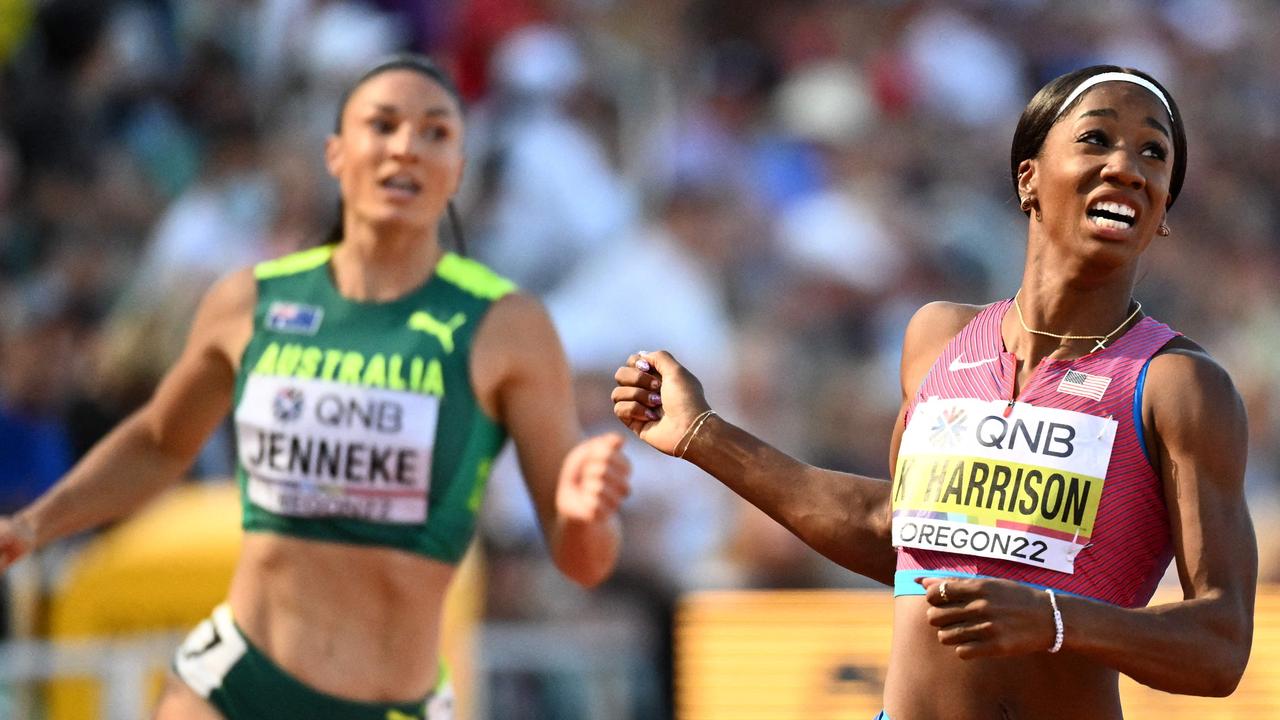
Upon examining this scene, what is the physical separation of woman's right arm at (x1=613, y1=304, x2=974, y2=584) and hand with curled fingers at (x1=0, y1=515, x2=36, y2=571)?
219cm

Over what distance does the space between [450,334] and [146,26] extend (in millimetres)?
7046

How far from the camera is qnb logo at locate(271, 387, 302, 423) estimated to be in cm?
520

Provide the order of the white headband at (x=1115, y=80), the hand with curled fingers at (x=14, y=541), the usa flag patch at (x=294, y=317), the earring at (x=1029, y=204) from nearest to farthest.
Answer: the white headband at (x=1115, y=80) < the earring at (x=1029, y=204) < the hand with curled fingers at (x=14, y=541) < the usa flag patch at (x=294, y=317)

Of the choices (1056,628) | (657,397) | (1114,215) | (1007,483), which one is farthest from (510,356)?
(1056,628)

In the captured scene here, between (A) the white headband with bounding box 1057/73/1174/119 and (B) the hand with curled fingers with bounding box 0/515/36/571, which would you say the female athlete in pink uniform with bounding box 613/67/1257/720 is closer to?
(A) the white headband with bounding box 1057/73/1174/119

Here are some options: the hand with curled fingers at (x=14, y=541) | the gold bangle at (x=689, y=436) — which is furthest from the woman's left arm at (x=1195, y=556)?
the hand with curled fingers at (x=14, y=541)

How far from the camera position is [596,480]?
448 centimetres

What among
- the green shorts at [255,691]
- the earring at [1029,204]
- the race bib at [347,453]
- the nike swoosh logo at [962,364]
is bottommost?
the green shorts at [255,691]

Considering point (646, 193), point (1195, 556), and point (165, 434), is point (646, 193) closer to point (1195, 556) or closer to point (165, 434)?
point (165, 434)

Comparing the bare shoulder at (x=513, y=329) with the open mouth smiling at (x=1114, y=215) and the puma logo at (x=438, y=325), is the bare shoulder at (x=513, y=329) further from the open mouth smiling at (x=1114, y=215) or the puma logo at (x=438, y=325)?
the open mouth smiling at (x=1114, y=215)

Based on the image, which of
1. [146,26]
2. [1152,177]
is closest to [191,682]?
[1152,177]

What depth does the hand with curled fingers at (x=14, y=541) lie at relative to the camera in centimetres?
524

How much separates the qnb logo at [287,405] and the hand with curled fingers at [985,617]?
2.51 m

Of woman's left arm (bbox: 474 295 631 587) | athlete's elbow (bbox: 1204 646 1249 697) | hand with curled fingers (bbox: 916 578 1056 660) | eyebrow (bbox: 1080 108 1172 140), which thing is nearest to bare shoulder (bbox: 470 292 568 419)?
woman's left arm (bbox: 474 295 631 587)
